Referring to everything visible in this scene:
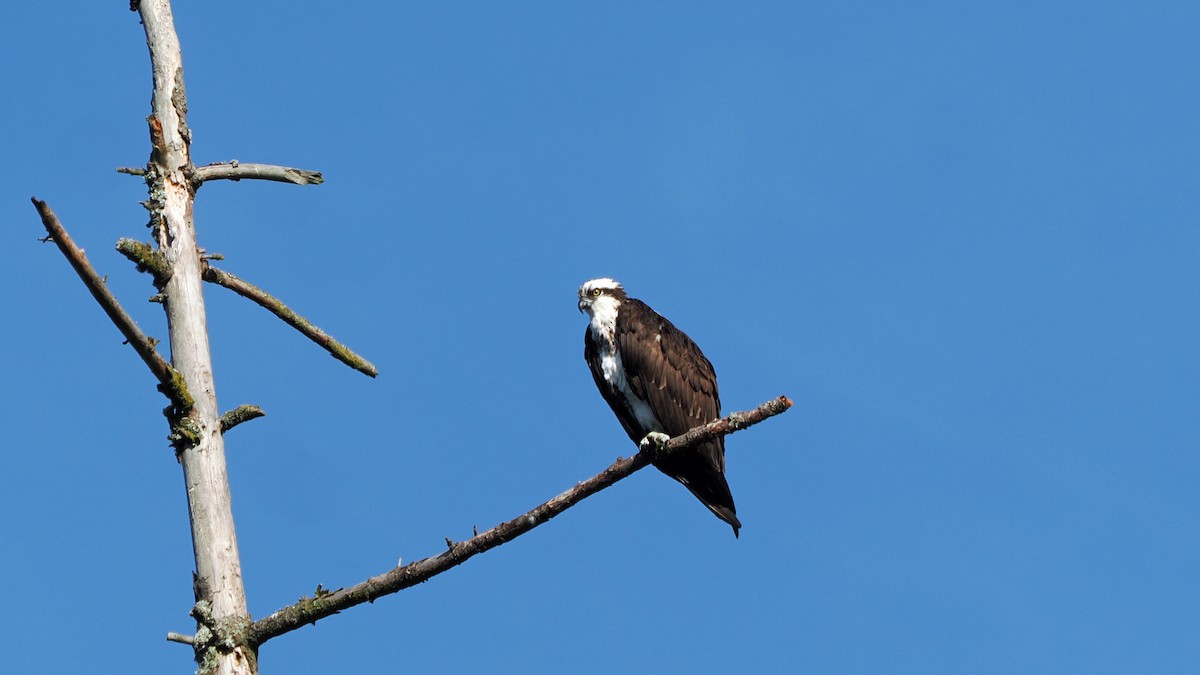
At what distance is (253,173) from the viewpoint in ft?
25.6

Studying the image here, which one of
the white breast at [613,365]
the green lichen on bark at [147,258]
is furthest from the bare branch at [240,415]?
the white breast at [613,365]

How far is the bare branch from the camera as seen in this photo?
6828 millimetres

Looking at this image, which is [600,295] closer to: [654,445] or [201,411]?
[654,445]

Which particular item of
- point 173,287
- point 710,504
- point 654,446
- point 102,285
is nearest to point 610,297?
point 710,504

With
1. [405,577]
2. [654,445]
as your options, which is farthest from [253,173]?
[654,445]

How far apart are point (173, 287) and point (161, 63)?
146 cm

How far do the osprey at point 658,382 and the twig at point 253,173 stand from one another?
10.5 feet

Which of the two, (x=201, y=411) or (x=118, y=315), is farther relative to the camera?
(x=201, y=411)

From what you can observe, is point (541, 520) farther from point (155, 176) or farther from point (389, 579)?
point (155, 176)

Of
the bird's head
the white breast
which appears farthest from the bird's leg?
the bird's head

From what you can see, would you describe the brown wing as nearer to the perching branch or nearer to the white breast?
the white breast

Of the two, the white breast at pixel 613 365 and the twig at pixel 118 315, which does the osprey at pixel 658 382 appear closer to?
the white breast at pixel 613 365

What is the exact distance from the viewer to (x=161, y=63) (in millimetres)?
7547

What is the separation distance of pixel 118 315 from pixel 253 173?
1.72m
